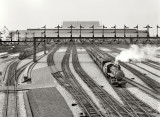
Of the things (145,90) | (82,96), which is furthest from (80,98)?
(145,90)

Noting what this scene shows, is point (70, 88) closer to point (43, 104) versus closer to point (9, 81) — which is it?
point (43, 104)

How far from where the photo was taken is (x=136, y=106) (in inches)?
797

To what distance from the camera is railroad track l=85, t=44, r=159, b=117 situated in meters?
18.1

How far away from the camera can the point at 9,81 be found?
32094mm

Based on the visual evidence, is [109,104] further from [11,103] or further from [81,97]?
[11,103]

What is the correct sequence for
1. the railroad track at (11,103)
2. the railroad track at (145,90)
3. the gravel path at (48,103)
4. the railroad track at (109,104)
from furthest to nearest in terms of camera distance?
1. the railroad track at (145,90)
2. the railroad track at (11,103)
3. the gravel path at (48,103)
4. the railroad track at (109,104)

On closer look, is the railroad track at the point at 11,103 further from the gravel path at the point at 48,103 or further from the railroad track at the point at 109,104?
the railroad track at the point at 109,104

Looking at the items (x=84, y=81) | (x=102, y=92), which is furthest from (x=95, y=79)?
(x=102, y=92)

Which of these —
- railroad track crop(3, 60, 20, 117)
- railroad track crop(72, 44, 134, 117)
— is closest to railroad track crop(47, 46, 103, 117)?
railroad track crop(72, 44, 134, 117)

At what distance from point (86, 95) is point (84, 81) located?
7.75 metres

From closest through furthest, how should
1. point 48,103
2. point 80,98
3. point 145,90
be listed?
point 48,103 < point 80,98 < point 145,90

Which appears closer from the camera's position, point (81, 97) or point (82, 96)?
point (81, 97)

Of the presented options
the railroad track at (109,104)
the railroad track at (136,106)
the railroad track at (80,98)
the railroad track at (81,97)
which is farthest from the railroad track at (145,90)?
the railroad track at (80,98)

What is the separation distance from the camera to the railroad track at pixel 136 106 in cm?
1814
